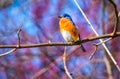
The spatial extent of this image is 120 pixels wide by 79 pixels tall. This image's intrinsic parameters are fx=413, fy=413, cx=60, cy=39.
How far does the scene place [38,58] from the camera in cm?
456

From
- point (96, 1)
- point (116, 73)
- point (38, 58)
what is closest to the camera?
point (116, 73)

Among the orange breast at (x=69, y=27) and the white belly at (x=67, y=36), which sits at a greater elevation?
the orange breast at (x=69, y=27)

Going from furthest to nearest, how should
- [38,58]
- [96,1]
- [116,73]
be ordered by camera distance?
[38,58] → [96,1] → [116,73]

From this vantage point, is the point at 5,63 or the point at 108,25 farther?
the point at 5,63

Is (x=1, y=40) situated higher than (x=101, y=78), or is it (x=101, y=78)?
(x=1, y=40)

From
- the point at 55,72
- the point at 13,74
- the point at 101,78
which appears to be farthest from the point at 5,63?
the point at 101,78

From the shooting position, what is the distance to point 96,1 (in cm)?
419

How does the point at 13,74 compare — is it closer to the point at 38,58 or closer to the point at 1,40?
the point at 38,58

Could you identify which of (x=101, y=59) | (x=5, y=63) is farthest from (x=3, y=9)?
(x=101, y=59)

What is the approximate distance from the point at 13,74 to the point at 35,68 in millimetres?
263

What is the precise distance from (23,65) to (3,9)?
68 centimetres

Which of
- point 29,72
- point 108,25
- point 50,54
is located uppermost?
point 108,25

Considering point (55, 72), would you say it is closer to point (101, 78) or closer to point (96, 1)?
point (101, 78)

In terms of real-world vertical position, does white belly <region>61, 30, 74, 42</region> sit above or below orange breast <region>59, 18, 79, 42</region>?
below
